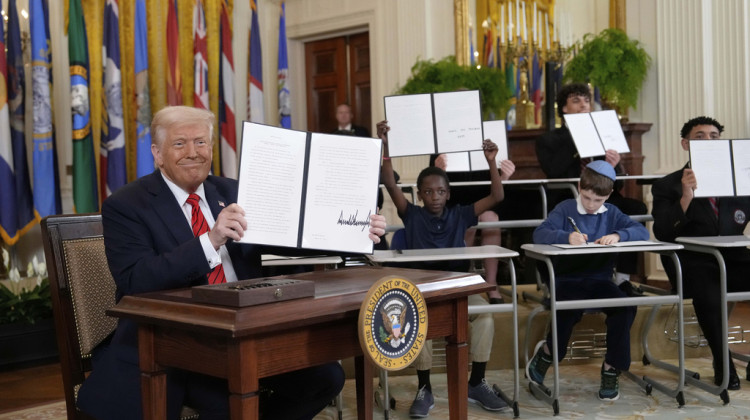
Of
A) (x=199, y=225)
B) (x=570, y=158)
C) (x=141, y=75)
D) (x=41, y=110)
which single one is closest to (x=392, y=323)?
(x=199, y=225)

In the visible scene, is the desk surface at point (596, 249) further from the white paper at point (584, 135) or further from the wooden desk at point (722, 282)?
the white paper at point (584, 135)

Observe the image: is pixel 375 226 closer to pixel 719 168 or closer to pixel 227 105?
pixel 719 168

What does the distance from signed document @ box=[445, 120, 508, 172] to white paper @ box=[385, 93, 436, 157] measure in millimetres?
435

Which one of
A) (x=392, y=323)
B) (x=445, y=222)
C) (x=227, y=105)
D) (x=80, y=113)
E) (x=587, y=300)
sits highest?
(x=227, y=105)

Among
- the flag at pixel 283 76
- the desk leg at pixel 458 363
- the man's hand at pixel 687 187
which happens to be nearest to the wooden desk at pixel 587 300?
the man's hand at pixel 687 187

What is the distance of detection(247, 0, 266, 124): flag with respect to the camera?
25.3 ft

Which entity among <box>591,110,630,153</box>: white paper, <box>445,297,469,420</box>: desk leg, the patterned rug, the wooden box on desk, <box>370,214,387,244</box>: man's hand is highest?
<box>591,110,630,153</box>: white paper

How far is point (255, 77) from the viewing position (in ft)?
25.6

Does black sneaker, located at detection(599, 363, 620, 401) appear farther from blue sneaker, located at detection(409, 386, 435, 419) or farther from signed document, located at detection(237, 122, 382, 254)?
signed document, located at detection(237, 122, 382, 254)

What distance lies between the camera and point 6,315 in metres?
4.48

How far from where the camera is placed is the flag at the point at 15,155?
556cm

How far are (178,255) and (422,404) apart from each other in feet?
5.88

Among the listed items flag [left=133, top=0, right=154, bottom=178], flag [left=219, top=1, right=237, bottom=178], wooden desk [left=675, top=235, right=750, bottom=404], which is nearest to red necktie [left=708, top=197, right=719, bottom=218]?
wooden desk [left=675, top=235, right=750, bottom=404]

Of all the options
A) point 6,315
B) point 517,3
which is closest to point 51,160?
point 6,315
